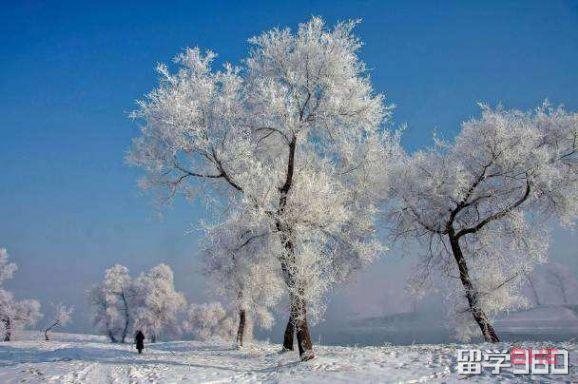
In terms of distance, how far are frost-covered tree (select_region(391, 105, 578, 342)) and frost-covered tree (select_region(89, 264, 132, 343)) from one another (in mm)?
56011

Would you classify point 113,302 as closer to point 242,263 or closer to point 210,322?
point 210,322

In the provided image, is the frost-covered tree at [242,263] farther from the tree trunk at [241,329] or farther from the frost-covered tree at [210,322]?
the frost-covered tree at [210,322]

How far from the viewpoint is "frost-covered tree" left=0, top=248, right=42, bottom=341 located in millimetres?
52125

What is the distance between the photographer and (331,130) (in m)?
19.3

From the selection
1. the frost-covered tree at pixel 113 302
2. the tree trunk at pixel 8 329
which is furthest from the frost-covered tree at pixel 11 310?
the frost-covered tree at pixel 113 302

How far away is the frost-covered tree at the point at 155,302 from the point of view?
65062 millimetres

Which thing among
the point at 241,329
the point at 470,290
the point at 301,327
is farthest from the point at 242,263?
the point at 241,329

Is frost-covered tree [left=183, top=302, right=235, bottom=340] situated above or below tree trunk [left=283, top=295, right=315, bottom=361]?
below

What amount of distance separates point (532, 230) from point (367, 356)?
37.6ft

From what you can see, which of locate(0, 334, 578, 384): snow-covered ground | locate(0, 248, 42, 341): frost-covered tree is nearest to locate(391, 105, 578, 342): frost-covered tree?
locate(0, 334, 578, 384): snow-covered ground

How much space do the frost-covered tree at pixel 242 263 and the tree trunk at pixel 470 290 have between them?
32.6ft

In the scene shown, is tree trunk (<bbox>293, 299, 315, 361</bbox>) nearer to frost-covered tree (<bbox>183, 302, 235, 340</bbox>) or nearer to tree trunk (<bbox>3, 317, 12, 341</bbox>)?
tree trunk (<bbox>3, 317, 12, 341</bbox>)

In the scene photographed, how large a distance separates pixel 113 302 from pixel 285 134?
192ft

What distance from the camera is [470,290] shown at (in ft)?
71.4
